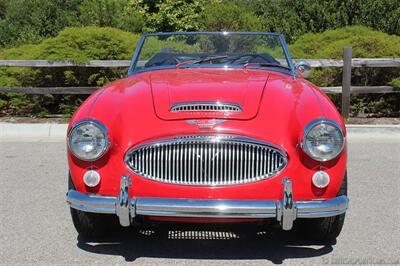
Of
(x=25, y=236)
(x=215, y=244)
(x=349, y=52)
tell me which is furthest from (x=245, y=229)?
(x=349, y=52)

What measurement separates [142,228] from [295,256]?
1.19 meters

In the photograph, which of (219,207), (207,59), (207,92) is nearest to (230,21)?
(207,59)

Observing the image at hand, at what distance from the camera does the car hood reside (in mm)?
3811

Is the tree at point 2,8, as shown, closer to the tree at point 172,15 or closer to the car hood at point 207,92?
the tree at point 172,15

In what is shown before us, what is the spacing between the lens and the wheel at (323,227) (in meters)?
4.12

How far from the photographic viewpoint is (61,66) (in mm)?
10070

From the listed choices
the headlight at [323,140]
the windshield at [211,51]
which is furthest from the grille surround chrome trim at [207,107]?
the windshield at [211,51]

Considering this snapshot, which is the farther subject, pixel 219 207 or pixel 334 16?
pixel 334 16

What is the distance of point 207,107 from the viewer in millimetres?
3867

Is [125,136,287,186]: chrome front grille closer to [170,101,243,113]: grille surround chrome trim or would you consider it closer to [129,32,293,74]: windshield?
[170,101,243,113]: grille surround chrome trim

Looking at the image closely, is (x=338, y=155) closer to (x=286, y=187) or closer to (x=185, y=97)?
(x=286, y=187)

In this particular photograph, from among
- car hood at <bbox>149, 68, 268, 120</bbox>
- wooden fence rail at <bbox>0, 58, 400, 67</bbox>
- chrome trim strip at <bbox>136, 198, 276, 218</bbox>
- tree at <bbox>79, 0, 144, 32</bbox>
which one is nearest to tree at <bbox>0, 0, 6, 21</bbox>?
tree at <bbox>79, 0, 144, 32</bbox>

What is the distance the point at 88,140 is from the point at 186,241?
42.2 inches

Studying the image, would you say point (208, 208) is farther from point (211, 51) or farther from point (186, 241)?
point (211, 51)
